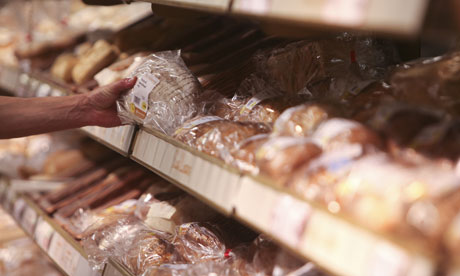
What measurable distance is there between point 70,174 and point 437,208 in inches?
79.5

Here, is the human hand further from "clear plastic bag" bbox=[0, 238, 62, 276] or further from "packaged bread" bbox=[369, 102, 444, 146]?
"clear plastic bag" bbox=[0, 238, 62, 276]

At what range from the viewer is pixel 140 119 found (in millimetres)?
1371

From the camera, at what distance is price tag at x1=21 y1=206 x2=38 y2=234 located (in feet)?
6.88

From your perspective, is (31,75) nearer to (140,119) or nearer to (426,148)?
(140,119)

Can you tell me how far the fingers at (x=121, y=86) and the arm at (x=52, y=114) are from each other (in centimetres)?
9

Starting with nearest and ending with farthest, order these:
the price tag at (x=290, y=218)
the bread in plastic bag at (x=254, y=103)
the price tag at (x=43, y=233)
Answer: the price tag at (x=290, y=218) → the bread in plastic bag at (x=254, y=103) → the price tag at (x=43, y=233)

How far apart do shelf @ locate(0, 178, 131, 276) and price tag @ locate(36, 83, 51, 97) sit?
0.46 m

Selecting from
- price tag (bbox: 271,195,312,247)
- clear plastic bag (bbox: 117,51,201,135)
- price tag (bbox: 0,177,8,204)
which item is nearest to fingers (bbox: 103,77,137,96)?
clear plastic bag (bbox: 117,51,201,135)

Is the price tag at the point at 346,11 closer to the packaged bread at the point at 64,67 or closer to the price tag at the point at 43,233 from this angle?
the price tag at the point at 43,233

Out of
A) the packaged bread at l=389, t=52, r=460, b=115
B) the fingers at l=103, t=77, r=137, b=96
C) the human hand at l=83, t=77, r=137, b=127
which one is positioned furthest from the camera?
the human hand at l=83, t=77, r=137, b=127

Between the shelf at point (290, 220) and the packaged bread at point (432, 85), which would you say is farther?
the packaged bread at point (432, 85)

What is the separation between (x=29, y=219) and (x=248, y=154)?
1.53 m

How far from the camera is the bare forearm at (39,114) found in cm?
164

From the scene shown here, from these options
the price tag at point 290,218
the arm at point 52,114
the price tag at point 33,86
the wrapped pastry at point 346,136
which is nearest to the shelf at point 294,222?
the price tag at point 290,218
